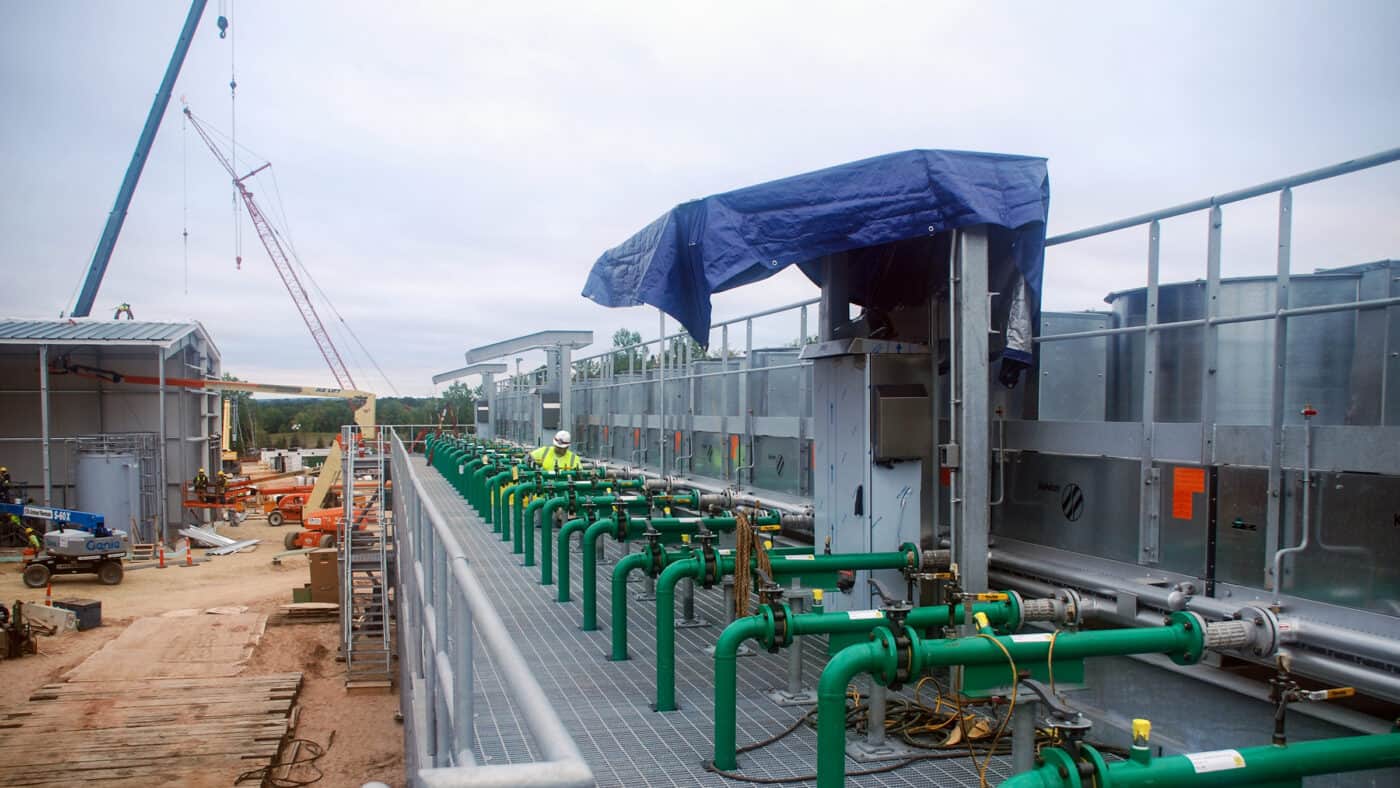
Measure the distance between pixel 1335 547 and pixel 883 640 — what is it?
1.85 m

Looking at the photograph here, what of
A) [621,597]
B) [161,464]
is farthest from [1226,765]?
[161,464]

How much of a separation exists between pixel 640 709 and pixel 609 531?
2.24m

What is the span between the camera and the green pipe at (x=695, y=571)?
4855mm

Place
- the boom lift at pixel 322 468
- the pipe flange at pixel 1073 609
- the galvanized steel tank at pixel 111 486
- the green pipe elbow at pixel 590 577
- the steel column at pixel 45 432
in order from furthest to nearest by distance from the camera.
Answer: the boom lift at pixel 322 468 < the galvanized steel tank at pixel 111 486 < the steel column at pixel 45 432 < the green pipe elbow at pixel 590 577 < the pipe flange at pixel 1073 609

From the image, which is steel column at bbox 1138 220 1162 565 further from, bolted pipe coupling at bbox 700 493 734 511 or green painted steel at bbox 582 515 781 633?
bolted pipe coupling at bbox 700 493 734 511

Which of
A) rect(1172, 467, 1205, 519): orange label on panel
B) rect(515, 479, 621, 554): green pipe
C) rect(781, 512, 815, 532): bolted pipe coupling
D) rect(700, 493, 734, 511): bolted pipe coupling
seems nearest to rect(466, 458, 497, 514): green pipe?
rect(515, 479, 621, 554): green pipe

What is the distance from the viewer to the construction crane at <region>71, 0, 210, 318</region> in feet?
133

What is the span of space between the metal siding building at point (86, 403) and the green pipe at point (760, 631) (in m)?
26.2

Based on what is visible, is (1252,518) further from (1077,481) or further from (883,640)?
(883,640)

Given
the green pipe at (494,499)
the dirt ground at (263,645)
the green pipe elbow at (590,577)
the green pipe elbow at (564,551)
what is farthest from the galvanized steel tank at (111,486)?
the green pipe elbow at (590,577)

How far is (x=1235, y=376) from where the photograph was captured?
13.8ft

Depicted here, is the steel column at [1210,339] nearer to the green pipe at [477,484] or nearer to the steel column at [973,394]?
Result: the steel column at [973,394]

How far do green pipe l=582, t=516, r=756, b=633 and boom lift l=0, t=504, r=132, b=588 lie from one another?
1940 centimetres

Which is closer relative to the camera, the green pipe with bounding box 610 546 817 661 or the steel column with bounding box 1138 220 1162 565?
the steel column with bounding box 1138 220 1162 565
